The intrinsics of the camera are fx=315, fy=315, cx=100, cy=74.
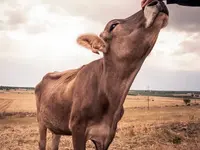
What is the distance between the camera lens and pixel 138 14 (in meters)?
4.69

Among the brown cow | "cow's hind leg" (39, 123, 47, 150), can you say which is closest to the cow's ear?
the brown cow

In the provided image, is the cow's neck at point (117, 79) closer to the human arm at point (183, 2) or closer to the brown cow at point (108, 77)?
the brown cow at point (108, 77)

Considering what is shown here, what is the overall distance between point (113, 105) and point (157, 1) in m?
1.81

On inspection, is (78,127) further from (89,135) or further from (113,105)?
(113,105)

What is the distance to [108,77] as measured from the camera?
5.15 meters

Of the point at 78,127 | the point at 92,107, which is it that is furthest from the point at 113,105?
the point at 78,127

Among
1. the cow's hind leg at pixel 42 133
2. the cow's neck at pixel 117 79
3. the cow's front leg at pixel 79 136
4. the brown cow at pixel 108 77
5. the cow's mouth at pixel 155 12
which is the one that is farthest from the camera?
the cow's hind leg at pixel 42 133

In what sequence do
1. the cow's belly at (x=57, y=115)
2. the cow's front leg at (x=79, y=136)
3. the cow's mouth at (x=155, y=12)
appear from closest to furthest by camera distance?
the cow's mouth at (x=155, y=12)
the cow's front leg at (x=79, y=136)
the cow's belly at (x=57, y=115)

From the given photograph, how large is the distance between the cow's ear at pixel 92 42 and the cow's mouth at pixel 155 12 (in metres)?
0.85

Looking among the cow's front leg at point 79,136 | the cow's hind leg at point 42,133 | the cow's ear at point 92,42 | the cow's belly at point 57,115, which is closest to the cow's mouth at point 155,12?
the cow's ear at point 92,42

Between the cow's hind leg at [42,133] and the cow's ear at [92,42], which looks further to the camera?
the cow's hind leg at [42,133]

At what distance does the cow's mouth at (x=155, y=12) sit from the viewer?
4.34 m

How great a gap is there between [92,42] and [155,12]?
44.8 inches

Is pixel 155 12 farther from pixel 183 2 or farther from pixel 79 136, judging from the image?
pixel 79 136
